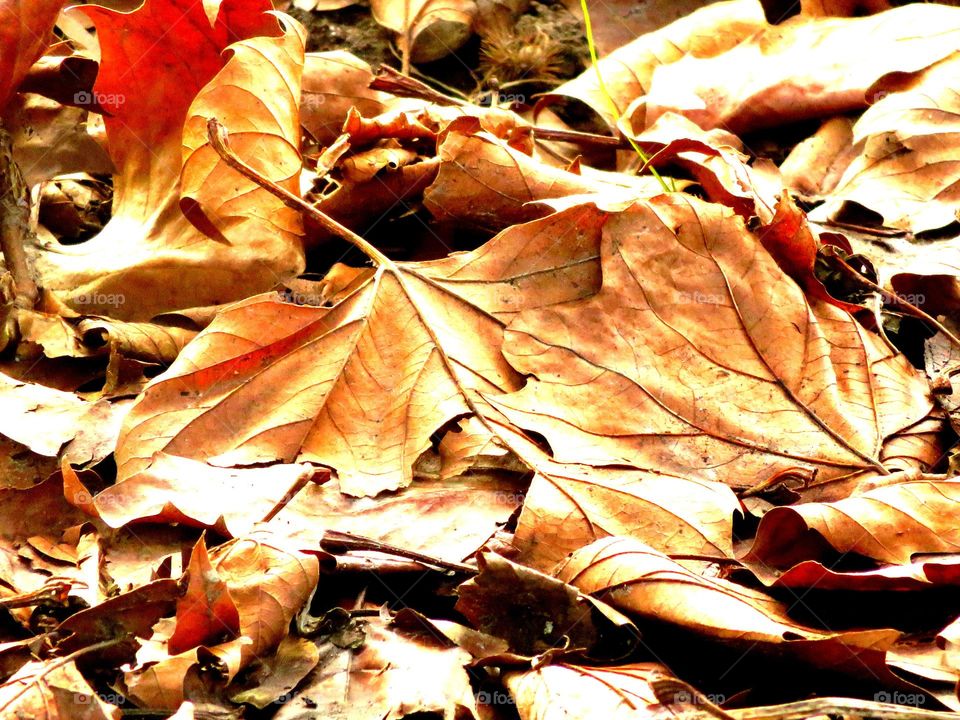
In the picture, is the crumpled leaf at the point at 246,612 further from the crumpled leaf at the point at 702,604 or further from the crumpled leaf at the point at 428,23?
the crumpled leaf at the point at 428,23

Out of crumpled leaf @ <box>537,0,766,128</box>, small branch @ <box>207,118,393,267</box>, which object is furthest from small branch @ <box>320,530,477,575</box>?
crumpled leaf @ <box>537,0,766,128</box>

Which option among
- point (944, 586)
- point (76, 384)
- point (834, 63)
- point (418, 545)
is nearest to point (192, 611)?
point (418, 545)

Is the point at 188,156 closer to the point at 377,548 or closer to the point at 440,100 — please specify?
the point at 440,100

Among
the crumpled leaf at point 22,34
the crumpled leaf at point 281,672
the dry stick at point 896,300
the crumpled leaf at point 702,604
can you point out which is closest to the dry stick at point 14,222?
the crumpled leaf at point 22,34

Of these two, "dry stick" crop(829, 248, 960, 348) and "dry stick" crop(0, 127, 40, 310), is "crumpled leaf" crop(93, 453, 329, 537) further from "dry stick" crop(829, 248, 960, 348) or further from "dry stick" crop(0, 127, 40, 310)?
"dry stick" crop(829, 248, 960, 348)

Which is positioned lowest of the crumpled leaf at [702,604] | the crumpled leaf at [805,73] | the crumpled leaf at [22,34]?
the crumpled leaf at [702,604]

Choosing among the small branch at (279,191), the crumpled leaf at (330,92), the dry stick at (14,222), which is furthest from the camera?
the crumpled leaf at (330,92)

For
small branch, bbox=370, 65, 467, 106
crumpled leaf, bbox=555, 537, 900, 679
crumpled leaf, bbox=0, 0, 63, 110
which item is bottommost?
crumpled leaf, bbox=555, 537, 900, 679

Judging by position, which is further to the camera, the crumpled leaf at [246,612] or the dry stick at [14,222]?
the dry stick at [14,222]
